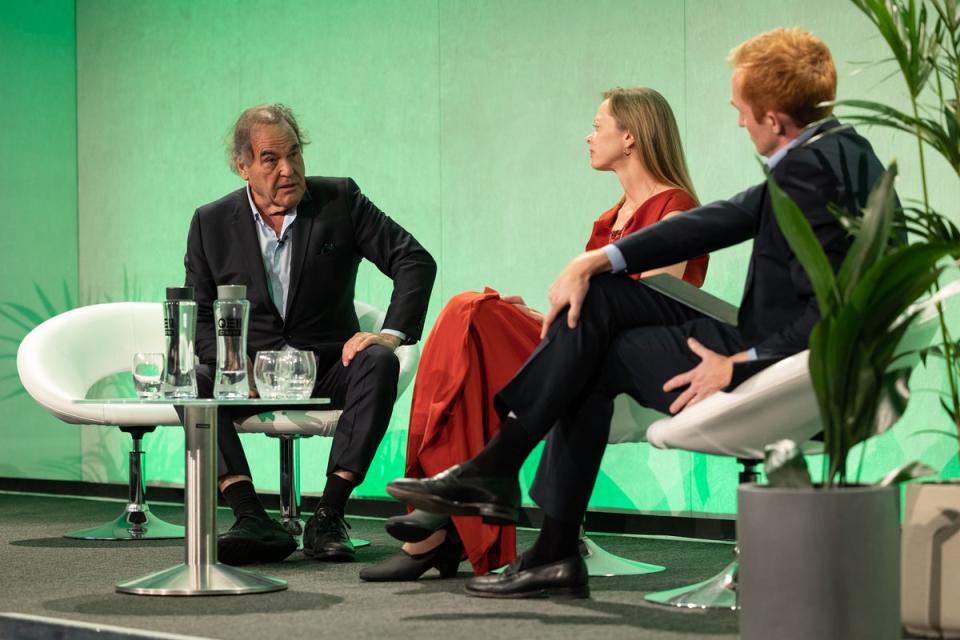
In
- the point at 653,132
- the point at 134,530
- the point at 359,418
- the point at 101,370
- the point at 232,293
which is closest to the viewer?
the point at 232,293

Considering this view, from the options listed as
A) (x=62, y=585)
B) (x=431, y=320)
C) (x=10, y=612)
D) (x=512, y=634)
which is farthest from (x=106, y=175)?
(x=512, y=634)

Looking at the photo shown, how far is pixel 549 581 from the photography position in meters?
2.96

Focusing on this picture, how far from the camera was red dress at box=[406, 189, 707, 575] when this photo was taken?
133 inches

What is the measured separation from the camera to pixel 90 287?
262 inches

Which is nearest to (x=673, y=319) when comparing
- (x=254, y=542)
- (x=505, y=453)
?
(x=505, y=453)

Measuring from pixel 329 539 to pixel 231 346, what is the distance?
2.86ft

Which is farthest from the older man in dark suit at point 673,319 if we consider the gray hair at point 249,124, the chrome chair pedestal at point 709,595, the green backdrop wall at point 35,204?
the green backdrop wall at point 35,204

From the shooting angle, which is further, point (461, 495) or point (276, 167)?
point (276, 167)

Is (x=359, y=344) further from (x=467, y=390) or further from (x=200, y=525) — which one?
(x=200, y=525)

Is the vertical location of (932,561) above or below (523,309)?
below

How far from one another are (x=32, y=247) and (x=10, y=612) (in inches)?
155

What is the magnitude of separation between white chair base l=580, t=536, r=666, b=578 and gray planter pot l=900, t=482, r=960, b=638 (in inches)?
41.6

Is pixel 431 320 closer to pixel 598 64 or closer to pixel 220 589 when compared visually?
pixel 598 64

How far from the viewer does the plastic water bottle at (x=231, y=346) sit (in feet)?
10.2
